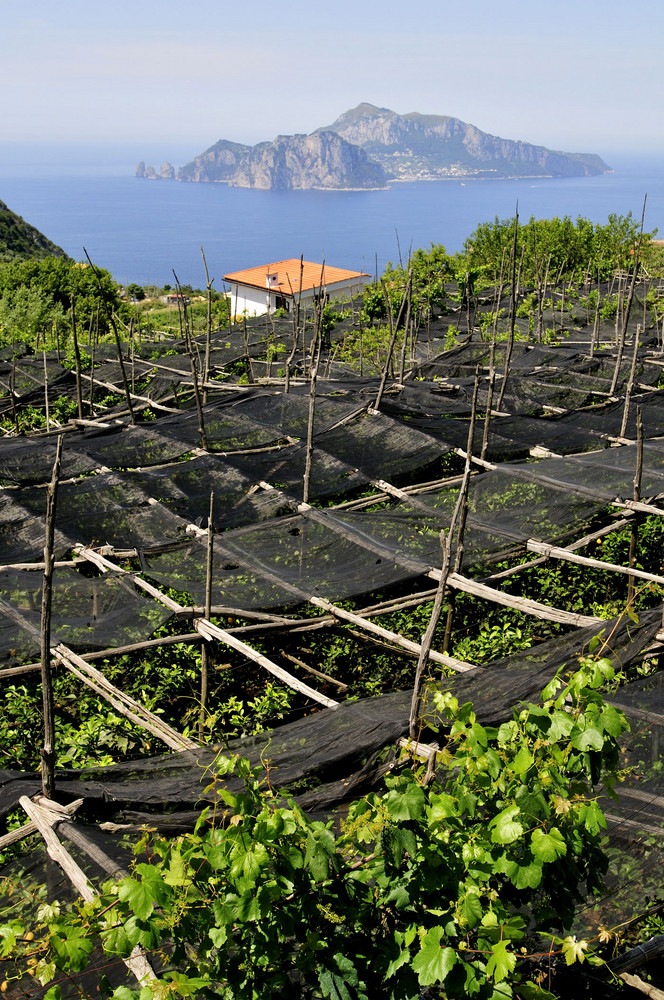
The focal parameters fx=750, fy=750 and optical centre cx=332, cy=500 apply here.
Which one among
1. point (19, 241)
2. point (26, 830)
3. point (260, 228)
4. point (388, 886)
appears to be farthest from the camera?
point (260, 228)

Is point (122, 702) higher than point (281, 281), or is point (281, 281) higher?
point (281, 281)

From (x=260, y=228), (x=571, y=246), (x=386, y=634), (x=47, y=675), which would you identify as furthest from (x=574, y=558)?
(x=260, y=228)

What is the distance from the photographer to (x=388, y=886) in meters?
2.32

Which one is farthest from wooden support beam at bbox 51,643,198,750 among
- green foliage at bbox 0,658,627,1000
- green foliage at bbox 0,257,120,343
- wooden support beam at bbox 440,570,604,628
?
green foliage at bbox 0,257,120,343

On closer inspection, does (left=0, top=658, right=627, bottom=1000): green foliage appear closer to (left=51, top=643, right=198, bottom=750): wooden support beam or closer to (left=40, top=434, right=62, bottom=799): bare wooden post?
(left=40, top=434, right=62, bottom=799): bare wooden post

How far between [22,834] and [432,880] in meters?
2.15

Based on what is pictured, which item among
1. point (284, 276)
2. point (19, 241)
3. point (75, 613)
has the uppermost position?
point (19, 241)

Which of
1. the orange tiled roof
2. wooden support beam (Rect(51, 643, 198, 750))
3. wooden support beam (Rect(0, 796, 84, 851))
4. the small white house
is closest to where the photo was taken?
wooden support beam (Rect(0, 796, 84, 851))

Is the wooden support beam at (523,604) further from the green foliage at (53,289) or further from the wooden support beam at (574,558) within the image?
the green foliage at (53,289)

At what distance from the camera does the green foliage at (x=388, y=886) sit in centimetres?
210

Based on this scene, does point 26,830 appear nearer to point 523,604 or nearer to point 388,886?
point 388,886

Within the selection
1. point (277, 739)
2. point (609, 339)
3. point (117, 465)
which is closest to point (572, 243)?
point (609, 339)

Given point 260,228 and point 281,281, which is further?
point 260,228

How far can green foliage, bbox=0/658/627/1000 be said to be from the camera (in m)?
2.10
